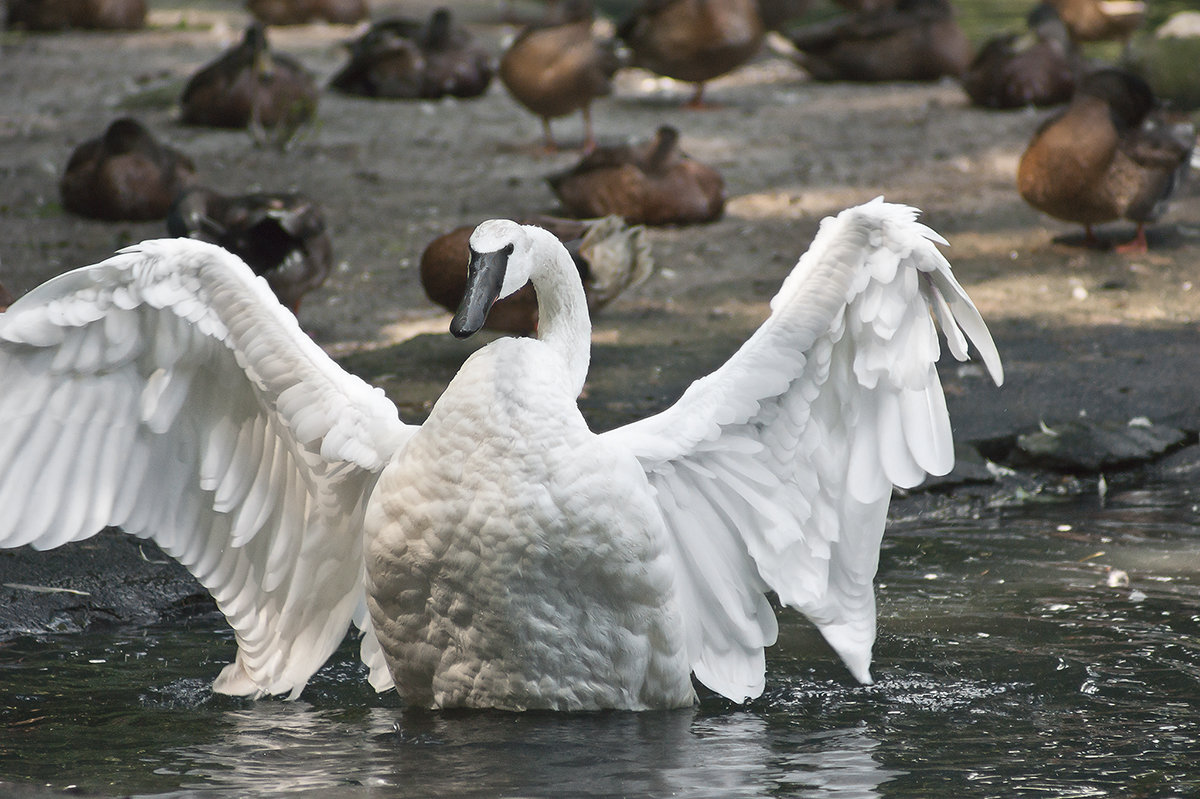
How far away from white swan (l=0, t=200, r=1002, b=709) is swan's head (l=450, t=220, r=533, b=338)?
0.04 ft

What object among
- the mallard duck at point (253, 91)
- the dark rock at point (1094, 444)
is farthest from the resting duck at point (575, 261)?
the mallard duck at point (253, 91)

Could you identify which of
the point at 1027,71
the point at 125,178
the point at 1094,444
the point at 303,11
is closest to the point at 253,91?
the point at 125,178

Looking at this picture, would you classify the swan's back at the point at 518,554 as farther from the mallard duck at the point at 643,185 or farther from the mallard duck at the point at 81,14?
the mallard duck at the point at 81,14

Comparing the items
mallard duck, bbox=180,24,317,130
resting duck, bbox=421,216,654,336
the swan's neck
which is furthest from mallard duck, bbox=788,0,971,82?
the swan's neck

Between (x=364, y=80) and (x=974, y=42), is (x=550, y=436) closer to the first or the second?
(x=364, y=80)

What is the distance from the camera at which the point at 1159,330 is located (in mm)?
8055

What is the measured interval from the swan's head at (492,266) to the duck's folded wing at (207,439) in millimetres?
563

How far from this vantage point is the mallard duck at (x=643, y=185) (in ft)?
32.0

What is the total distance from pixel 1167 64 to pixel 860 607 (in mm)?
10136

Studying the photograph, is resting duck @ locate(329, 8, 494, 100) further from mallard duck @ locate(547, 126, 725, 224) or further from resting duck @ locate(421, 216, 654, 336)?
resting duck @ locate(421, 216, 654, 336)

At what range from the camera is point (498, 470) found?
4.00m

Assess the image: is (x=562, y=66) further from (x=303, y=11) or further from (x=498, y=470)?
(x=498, y=470)

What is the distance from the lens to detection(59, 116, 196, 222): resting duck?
32.8ft

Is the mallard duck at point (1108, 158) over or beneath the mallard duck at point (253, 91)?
beneath
